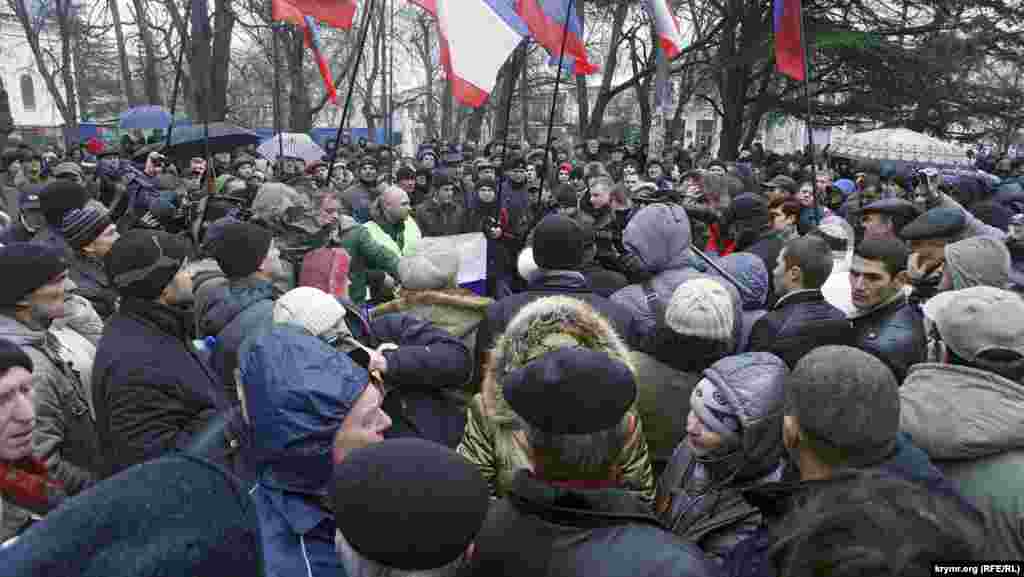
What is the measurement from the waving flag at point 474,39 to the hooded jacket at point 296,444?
4.63 m

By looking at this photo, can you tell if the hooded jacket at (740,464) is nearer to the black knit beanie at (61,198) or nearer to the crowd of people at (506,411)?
the crowd of people at (506,411)

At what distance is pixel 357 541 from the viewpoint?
51.5 inches

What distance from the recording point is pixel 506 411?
7.79 ft

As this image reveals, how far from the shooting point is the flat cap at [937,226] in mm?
4008

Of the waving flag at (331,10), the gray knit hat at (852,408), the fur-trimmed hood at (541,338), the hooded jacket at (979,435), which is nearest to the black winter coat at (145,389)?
the fur-trimmed hood at (541,338)

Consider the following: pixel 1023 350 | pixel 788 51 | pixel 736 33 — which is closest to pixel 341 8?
pixel 788 51

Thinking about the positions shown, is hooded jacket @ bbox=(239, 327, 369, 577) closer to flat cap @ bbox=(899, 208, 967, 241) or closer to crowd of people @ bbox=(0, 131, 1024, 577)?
crowd of people @ bbox=(0, 131, 1024, 577)

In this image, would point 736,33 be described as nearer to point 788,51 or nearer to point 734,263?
point 788,51

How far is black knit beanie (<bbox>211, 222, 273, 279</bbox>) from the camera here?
3.37 metres

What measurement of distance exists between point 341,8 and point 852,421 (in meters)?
A: 6.02

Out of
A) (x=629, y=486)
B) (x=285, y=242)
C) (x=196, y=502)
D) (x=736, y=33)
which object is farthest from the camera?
(x=736, y=33)

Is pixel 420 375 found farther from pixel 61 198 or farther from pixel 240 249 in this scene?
pixel 61 198

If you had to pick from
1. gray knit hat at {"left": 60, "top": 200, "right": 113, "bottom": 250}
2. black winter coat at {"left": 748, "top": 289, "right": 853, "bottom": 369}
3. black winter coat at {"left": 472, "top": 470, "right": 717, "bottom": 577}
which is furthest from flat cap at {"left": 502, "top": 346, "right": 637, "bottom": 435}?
gray knit hat at {"left": 60, "top": 200, "right": 113, "bottom": 250}

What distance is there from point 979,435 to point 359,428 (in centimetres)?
168
